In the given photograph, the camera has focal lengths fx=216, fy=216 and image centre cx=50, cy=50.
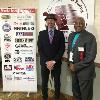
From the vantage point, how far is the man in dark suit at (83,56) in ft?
9.56

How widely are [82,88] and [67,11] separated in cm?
130

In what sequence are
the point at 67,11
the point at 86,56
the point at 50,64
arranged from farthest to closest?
the point at 67,11 < the point at 50,64 < the point at 86,56

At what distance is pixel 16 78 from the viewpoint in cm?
400

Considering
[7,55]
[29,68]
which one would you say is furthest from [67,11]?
[7,55]

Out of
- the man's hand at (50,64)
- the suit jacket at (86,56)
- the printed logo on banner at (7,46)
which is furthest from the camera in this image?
the printed logo on banner at (7,46)

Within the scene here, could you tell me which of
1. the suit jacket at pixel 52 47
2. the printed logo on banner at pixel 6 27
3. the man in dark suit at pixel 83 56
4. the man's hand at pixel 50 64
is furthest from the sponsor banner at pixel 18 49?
the man in dark suit at pixel 83 56

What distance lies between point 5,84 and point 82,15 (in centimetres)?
191

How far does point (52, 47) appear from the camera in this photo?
331 centimetres

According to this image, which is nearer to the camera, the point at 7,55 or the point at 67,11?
the point at 67,11

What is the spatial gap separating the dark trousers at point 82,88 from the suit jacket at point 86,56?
0.09 m

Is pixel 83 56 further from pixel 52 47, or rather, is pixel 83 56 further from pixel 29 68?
pixel 29 68

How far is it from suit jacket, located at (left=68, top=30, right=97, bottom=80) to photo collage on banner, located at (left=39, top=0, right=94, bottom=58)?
38 cm

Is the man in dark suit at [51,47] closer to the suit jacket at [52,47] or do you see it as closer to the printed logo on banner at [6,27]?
the suit jacket at [52,47]

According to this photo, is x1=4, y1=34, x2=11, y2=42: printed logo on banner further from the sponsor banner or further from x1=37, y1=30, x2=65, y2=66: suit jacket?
x1=37, y1=30, x2=65, y2=66: suit jacket
